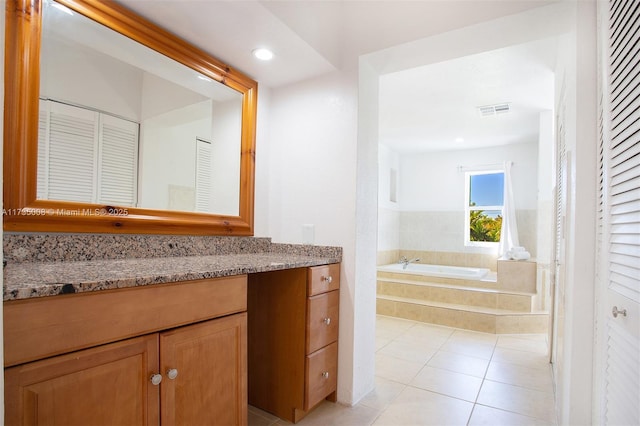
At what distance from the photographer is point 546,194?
3.42 metres

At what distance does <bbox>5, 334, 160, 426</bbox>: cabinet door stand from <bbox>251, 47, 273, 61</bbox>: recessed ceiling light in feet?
4.95

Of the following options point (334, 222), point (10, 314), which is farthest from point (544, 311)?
point (10, 314)

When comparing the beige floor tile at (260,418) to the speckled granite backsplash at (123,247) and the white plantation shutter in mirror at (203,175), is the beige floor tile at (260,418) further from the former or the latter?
the white plantation shutter in mirror at (203,175)

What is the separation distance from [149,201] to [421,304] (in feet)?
10.5

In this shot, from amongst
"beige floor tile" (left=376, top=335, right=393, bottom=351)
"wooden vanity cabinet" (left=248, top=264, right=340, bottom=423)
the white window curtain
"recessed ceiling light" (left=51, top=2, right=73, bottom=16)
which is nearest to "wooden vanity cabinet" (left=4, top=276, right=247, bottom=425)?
"wooden vanity cabinet" (left=248, top=264, right=340, bottom=423)

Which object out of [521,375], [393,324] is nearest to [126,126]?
[521,375]

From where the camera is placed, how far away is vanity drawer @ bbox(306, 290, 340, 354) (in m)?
1.80

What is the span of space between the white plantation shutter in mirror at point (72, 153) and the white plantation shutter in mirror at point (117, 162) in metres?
0.04

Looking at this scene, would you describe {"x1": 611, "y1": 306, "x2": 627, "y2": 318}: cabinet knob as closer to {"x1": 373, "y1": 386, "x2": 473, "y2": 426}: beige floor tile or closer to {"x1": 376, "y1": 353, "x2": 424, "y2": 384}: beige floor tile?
{"x1": 373, "y1": 386, "x2": 473, "y2": 426}: beige floor tile

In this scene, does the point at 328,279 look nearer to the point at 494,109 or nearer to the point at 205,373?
the point at 205,373

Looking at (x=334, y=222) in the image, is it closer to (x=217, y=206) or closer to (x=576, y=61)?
(x=217, y=206)

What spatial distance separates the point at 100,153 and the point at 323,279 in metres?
1.23

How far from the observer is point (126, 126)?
1.58m

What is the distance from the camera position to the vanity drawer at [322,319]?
1.80 metres
